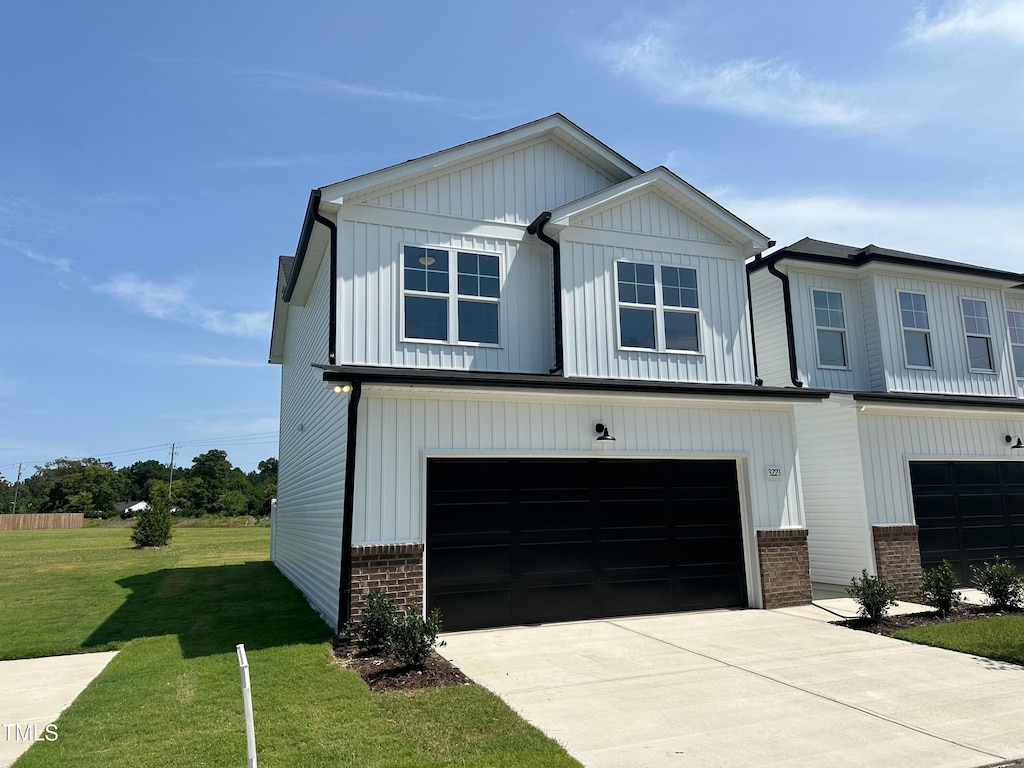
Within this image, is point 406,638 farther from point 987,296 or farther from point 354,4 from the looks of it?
point 987,296

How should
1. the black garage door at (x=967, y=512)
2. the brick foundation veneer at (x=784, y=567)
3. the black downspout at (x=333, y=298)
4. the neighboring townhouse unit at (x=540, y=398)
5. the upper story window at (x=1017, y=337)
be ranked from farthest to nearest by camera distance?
1. the upper story window at (x=1017, y=337)
2. the black garage door at (x=967, y=512)
3. the brick foundation veneer at (x=784, y=567)
4. the black downspout at (x=333, y=298)
5. the neighboring townhouse unit at (x=540, y=398)

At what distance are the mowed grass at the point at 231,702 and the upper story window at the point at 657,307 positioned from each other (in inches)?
261

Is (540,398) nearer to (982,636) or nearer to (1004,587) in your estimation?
(982,636)

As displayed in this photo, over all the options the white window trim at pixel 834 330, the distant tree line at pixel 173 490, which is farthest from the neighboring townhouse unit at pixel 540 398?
the distant tree line at pixel 173 490

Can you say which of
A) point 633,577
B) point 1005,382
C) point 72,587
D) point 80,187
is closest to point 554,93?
point 633,577

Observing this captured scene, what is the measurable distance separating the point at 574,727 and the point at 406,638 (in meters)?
2.30

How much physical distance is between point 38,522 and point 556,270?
62.3 metres

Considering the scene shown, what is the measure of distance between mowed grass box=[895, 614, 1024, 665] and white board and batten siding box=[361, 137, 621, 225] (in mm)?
8347

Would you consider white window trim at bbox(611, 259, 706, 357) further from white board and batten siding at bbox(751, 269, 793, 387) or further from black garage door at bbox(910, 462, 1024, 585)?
black garage door at bbox(910, 462, 1024, 585)

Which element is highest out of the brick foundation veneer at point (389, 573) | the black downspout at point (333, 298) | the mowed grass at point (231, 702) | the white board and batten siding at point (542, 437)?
the black downspout at point (333, 298)

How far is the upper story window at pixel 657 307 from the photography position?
11.4m

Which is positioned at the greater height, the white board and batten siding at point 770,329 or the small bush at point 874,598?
the white board and batten siding at point 770,329

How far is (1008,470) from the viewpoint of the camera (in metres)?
14.3

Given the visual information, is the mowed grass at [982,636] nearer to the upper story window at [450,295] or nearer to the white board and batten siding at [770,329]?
the white board and batten siding at [770,329]
